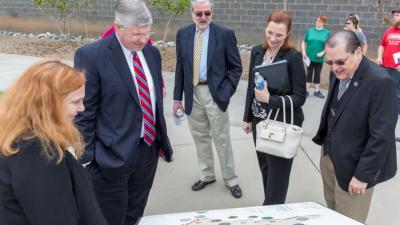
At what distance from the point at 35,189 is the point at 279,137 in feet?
5.29

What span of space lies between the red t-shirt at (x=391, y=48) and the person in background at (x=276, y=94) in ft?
12.8

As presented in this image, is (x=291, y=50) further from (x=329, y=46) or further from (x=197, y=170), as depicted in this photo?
(x=197, y=170)

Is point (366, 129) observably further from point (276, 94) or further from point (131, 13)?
point (131, 13)

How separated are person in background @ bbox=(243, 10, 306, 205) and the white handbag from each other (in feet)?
0.40

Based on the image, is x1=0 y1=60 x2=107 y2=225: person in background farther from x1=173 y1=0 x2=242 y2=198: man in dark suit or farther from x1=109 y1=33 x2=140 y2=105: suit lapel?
x1=173 y1=0 x2=242 y2=198: man in dark suit

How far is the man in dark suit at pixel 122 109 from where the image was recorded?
2.31 metres

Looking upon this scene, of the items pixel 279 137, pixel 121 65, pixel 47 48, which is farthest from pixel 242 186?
pixel 47 48

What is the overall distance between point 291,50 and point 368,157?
0.90 m

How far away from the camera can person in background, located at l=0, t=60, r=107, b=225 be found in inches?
52.6

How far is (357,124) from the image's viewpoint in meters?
2.26

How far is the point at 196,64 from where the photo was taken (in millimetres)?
3498

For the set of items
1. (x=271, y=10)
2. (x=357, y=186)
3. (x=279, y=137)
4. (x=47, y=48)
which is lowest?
(x=47, y=48)

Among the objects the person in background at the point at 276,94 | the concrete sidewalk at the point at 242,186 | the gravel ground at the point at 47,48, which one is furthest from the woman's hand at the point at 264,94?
the gravel ground at the point at 47,48

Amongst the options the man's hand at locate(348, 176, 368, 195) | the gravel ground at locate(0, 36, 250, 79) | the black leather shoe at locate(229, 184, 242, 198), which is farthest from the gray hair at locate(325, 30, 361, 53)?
the gravel ground at locate(0, 36, 250, 79)
